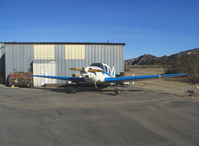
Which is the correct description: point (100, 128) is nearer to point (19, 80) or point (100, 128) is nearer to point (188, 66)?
point (19, 80)

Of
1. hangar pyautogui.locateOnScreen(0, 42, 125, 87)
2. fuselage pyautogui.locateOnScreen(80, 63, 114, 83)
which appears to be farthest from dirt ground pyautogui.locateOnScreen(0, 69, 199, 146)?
hangar pyautogui.locateOnScreen(0, 42, 125, 87)

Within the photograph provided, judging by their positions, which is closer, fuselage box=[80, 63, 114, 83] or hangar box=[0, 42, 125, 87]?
fuselage box=[80, 63, 114, 83]

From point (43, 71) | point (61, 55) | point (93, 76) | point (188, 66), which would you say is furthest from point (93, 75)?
point (188, 66)

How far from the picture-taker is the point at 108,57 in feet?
72.5

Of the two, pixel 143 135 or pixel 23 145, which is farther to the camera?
pixel 143 135

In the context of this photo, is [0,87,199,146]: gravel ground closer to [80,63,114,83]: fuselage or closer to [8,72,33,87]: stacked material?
[80,63,114,83]: fuselage

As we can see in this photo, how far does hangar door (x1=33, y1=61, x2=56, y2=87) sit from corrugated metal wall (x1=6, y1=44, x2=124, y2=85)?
0.16 meters

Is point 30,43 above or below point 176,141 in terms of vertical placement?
above

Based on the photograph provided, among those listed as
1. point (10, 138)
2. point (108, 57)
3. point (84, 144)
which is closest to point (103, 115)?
point (84, 144)

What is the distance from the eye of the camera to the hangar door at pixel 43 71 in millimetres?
20312

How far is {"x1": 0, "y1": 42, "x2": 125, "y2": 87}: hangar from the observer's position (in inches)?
803

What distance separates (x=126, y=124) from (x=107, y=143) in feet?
5.44

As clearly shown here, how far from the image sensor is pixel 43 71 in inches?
806

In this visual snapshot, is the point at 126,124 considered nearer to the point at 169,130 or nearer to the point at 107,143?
the point at 169,130
